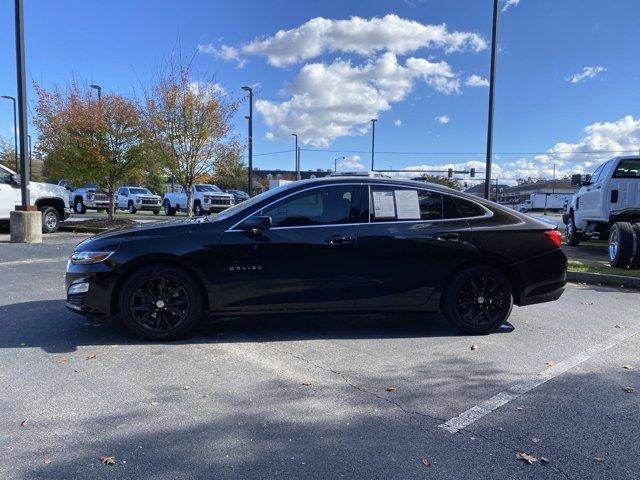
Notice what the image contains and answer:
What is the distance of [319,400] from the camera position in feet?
12.2

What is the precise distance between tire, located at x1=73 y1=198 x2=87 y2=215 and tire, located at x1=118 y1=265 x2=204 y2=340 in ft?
86.3

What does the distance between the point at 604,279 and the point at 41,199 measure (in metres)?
14.7

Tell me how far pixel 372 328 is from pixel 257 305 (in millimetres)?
1387

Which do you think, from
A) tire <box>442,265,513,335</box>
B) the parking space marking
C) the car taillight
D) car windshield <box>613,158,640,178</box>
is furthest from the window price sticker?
car windshield <box>613,158,640,178</box>

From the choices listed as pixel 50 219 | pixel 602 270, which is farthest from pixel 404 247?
pixel 50 219

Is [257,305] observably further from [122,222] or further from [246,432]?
[122,222]

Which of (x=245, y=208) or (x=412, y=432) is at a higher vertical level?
(x=245, y=208)

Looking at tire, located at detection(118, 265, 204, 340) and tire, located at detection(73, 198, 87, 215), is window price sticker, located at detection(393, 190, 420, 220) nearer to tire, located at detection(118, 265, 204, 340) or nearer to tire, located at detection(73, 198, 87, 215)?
tire, located at detection(118, 265, 204, 340)

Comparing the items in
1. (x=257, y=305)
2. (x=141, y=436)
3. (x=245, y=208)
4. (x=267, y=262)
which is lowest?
(x=141, y=436)

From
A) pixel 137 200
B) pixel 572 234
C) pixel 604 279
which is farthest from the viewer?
pixel 137 200

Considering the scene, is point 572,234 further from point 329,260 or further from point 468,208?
point 329,260

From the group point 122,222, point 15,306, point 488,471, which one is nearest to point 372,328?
point 488,471

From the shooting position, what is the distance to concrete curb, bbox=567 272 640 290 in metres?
8.48

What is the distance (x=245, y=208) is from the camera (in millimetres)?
Answer: 5121
